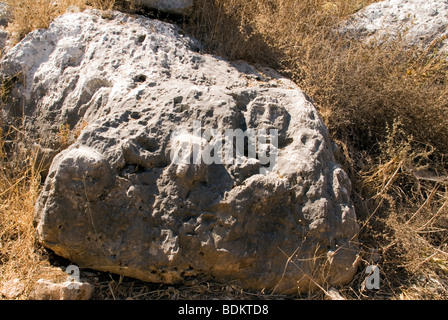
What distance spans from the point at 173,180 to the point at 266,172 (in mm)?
556

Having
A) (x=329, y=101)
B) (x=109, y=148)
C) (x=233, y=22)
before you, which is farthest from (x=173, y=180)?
(x=233, y=22)

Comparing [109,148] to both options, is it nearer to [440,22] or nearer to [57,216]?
[57,216]

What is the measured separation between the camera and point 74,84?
298 cm

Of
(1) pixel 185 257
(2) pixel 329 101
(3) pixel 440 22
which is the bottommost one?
(1) pixel 185 257

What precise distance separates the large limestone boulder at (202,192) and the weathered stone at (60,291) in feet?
0.54

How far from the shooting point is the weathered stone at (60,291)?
6.93ft

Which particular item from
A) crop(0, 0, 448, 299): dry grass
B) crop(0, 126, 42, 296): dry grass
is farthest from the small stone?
crop(0, 126, 42, 296): dry grass

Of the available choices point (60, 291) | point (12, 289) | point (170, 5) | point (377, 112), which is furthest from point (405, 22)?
point (12, 289)

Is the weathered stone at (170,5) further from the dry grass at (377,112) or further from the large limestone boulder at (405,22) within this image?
the large limestone boulder at (405,22)

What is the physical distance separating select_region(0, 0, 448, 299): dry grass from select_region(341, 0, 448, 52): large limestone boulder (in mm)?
153

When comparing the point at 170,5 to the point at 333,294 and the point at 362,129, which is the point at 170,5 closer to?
the point at 362,129

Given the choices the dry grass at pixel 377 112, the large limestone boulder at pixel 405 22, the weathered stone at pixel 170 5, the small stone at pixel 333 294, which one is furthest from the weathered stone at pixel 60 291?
the large limestone boulder at pixel 405 22

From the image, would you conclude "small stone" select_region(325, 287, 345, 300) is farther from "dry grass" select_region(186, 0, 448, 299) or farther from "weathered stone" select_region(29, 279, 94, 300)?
"weathered stone" select_region(29, 279, 94, 300)

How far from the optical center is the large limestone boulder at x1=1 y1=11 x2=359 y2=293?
88.2 inches
